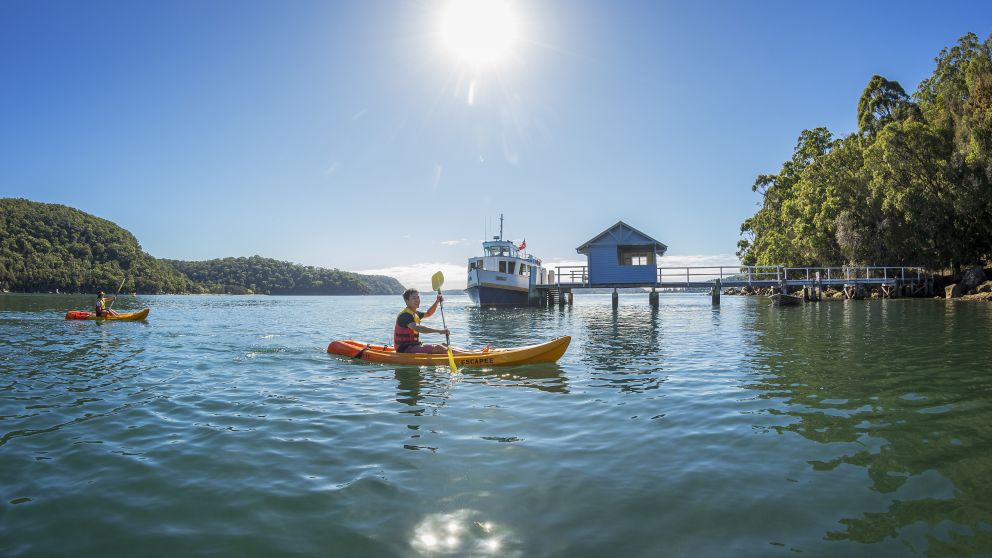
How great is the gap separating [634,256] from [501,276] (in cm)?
1098

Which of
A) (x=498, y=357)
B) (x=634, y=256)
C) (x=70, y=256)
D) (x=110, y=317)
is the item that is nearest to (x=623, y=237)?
(x=634, y=256)

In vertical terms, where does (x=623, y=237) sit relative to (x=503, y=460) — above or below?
above

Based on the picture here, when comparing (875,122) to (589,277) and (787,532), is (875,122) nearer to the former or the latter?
(589,277)

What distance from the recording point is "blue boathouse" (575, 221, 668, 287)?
135ft

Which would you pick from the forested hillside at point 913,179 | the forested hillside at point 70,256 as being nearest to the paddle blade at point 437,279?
the forested hillside at point 913,179

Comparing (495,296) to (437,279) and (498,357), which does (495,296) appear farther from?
(498,357)

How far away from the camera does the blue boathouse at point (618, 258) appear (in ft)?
135

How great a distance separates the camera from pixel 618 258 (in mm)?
41656

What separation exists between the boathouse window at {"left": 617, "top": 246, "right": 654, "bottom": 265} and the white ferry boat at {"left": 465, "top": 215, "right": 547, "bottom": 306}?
26.2ft

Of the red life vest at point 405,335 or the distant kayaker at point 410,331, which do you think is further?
the red life vest at point 405,335

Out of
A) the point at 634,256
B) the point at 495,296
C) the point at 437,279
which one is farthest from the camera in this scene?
the point at 495,296

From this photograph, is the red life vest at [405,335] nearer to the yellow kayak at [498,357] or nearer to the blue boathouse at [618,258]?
the yellow kayak at [498,357]

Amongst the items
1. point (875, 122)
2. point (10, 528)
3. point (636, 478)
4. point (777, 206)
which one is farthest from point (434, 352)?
A: point (777, 206)

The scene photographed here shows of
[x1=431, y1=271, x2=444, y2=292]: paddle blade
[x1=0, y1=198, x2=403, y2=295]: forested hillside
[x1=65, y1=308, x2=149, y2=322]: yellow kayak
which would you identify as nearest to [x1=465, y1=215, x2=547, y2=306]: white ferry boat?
[x1=65, y1=308, x2=149, y2=322]: yellow kayak
